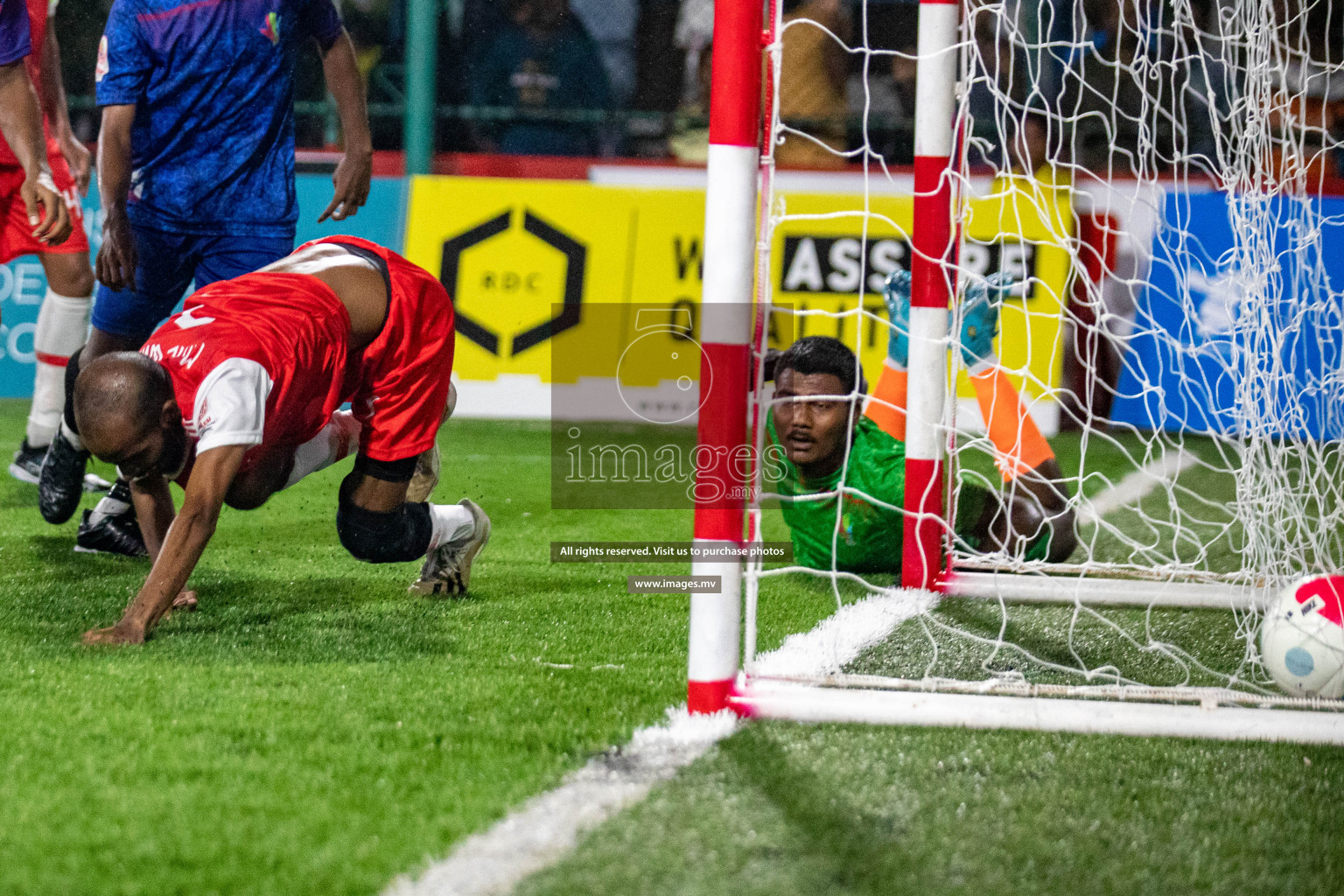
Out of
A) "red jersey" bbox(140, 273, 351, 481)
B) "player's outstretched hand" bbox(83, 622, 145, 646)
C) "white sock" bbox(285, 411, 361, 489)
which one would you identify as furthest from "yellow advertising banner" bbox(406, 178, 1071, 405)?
"player's outstretched hand" bbox(83, 622, 145, 646)

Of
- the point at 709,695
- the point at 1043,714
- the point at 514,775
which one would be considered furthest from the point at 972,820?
the point at 514,775

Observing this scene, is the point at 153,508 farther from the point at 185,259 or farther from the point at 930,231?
the point at 930,231

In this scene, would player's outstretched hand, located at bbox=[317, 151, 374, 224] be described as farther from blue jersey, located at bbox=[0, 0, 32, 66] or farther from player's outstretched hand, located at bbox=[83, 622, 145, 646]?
player's outstretched hand, located at bbox=[83, 622, 145, 646]

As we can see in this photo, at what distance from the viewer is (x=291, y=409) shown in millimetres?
2891

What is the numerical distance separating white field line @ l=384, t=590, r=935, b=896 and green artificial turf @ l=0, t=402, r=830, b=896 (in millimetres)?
41

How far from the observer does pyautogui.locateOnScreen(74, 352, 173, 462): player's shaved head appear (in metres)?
2.57

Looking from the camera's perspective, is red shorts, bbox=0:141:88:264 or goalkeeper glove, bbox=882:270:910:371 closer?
goalkeeper glove, bbox=882:270:910:371

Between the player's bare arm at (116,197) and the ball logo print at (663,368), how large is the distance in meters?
3.13

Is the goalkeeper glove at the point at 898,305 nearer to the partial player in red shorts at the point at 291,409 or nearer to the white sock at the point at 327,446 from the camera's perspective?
the partial player in red shorts at the point at 291,409

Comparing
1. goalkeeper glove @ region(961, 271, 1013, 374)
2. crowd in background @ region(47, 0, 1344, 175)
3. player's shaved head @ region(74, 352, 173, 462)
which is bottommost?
player's shaved head @ region(74, 352, 173, 462)

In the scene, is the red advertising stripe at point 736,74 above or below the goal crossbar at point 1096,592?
above

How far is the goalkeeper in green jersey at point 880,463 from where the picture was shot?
353cm

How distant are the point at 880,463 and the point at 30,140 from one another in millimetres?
2713

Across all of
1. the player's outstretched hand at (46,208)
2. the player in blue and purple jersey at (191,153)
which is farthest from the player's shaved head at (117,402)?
the player's outstretched hand at (46,208)
